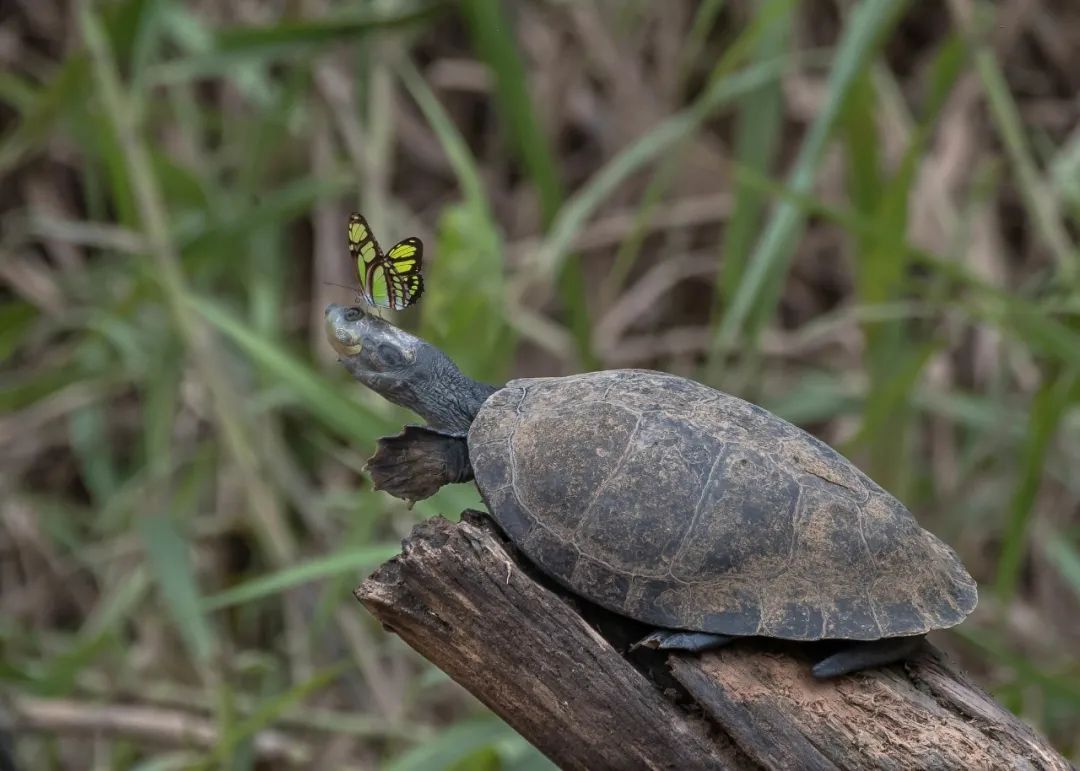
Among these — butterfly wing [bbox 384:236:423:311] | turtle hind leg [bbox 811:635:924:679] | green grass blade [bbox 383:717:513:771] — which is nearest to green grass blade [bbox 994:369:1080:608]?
turtle hind leg [bbox 811:635:924:679]

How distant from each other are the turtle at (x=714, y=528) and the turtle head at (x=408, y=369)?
0.76ft

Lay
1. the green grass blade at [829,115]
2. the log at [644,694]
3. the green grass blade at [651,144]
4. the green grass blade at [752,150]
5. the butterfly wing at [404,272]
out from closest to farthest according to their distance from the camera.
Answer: the log at [644,694]
the butterfly wing at [404,272]
the green grass blade at [829,115]
the green grass blade at [651,144]
the green grass blade at [752,150]

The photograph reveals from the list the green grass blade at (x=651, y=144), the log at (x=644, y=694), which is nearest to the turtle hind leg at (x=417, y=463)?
the log at (x=644, y=694)

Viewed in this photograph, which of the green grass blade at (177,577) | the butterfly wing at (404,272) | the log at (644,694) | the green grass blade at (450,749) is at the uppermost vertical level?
the butterfly wing at (404,272)

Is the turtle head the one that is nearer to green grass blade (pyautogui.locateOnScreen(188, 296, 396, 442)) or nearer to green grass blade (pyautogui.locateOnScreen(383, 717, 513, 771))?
green grass blade (pyautogui.locateOnScreen(188, 296, 396, 442))

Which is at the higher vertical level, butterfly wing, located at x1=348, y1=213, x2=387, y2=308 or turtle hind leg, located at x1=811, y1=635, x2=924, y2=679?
butterfly wing, located at x1=348, y1=213, x2=387, y2=308

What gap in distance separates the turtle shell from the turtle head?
11.7 inches

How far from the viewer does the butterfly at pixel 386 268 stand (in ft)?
5.97

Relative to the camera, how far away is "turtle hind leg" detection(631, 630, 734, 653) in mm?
1666

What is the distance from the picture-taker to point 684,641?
1669mm

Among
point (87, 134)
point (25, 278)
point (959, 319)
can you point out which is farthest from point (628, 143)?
point (25, 278)

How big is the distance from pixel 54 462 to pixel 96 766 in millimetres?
1570

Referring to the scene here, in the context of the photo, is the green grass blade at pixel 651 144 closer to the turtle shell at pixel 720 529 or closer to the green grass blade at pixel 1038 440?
the green grass blade at pixel 1038 440

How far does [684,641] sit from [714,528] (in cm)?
17
